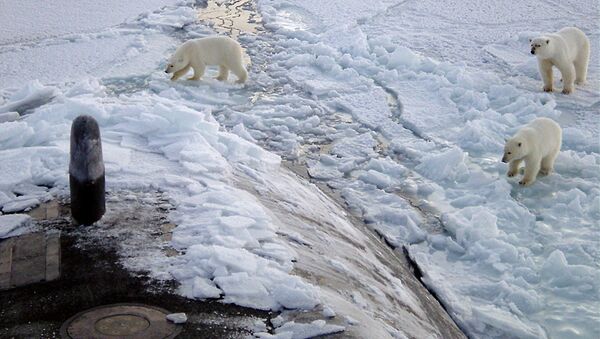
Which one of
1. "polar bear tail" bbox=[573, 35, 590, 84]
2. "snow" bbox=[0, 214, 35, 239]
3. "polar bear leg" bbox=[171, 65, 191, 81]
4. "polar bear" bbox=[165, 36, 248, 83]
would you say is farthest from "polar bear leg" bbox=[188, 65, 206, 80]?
"polar bear tail" bbox=[573, 35, 590, 84]

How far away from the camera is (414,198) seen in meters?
6.52

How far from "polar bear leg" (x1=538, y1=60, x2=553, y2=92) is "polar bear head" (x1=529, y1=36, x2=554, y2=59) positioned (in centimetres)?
17

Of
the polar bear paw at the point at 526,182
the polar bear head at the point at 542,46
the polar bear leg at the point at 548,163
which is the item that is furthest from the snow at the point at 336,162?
the polar bear head at the point at 542,46

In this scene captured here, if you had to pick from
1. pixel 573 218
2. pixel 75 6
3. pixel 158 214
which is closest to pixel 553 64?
pixel 573 218

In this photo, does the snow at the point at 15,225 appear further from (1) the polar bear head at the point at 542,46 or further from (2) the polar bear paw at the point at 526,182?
(1) the polar bear head at the point at 542,46

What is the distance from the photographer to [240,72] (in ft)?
28.8

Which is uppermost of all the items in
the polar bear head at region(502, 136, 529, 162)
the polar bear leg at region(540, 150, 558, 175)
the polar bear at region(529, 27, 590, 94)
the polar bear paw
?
the polar bear at region(529, 27, 590, 94)

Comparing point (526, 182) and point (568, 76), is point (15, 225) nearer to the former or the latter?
point (526, 182)

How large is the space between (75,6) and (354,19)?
4952mm

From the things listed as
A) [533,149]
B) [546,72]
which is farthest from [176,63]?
[546,72]

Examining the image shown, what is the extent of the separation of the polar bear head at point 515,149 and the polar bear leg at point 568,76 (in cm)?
295

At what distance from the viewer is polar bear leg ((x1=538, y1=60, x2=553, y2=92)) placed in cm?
903

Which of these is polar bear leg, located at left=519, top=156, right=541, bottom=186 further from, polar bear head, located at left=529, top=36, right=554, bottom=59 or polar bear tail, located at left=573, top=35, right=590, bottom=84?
polar bear tail, located at left=573, top=35, right=590, bottom=84

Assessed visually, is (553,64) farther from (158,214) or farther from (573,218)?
(158,214)
